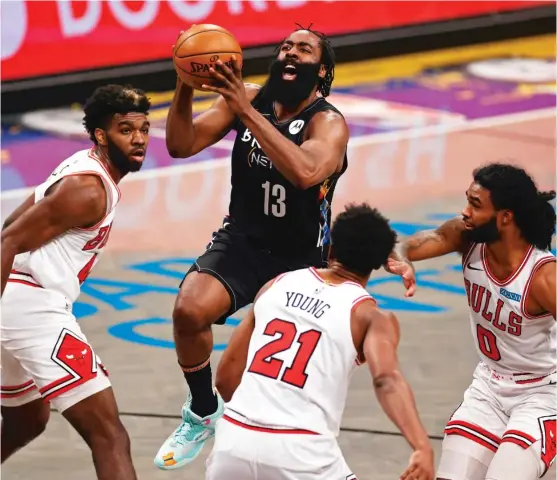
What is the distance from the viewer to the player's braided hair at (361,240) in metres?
4.96

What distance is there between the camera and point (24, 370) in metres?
6.12

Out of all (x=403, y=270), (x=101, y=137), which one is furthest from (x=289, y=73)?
(x=403, y=270)

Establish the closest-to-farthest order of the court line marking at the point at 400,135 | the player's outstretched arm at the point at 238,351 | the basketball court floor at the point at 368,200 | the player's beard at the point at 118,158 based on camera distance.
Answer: the player's outstretched arm at the point at 238,351 → the player's beard at the point at 118,158 → the basketball court floor at the point at 368,200 → the court line marking at the point at 400,135

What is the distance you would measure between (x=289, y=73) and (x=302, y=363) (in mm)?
2188

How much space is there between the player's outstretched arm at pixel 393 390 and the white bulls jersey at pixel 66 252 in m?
1.70

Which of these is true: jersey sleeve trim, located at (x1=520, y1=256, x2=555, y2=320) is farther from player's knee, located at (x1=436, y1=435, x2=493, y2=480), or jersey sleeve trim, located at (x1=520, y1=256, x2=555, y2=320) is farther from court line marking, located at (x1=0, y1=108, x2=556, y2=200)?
court line marking, located at (x1=0, y1=108, x2=556, y2=200)

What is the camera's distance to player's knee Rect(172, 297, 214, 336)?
637cm

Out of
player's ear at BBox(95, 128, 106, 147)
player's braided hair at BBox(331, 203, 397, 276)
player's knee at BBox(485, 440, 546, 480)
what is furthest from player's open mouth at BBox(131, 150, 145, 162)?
player's knee at BBox(485, 440, 546, 480)

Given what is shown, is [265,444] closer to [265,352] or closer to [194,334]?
[265,352]

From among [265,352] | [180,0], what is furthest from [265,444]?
[180,0]

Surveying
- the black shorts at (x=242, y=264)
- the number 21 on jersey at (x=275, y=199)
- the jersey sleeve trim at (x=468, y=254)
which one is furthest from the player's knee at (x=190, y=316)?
the jersey sleeve trim at (x=468, y=254)

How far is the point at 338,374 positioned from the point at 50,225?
67.5 inches

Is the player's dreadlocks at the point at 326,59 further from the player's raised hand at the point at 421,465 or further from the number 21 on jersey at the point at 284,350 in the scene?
the player's raised hand at the point at 421,465

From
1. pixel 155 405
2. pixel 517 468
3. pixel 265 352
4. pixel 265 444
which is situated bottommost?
pixel 155 405
